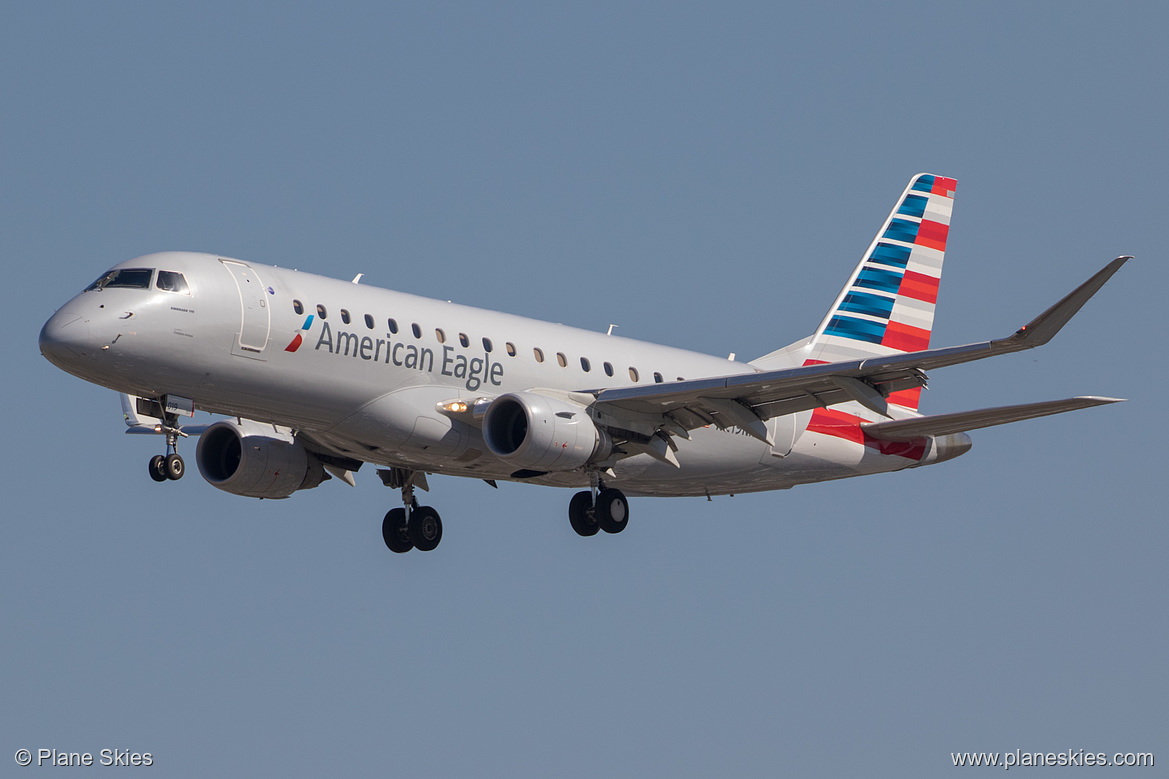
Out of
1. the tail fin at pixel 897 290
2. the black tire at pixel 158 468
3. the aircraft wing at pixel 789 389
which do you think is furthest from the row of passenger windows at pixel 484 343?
the tail fin at pixel 897 290

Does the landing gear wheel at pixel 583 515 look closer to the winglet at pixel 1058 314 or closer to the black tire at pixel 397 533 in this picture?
the black tire at pixel 397 533

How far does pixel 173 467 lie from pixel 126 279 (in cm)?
375

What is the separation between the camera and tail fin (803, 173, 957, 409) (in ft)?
142

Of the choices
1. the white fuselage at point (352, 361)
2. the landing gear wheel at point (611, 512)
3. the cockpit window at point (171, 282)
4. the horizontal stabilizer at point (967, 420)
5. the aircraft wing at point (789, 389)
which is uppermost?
the cockpit window at point (171, 282)

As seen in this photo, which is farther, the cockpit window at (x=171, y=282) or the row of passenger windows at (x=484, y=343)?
the row of passenger windows at (x=484, y=343)

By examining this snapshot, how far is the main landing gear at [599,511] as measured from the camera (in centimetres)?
3662

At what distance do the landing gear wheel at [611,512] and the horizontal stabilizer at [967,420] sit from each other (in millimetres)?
7396

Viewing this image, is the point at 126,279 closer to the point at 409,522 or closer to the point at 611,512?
the point at 409,522

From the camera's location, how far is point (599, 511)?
3662cm

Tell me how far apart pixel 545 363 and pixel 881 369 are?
7.75 metres

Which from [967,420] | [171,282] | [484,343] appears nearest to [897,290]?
[967,420]

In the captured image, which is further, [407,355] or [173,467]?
[407,355]

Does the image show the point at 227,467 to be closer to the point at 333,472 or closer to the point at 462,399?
the point at 333,472

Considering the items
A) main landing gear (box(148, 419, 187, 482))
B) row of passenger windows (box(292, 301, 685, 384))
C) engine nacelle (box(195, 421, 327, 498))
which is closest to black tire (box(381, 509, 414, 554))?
engine nacelle (box(195, 421, 327, 498))
